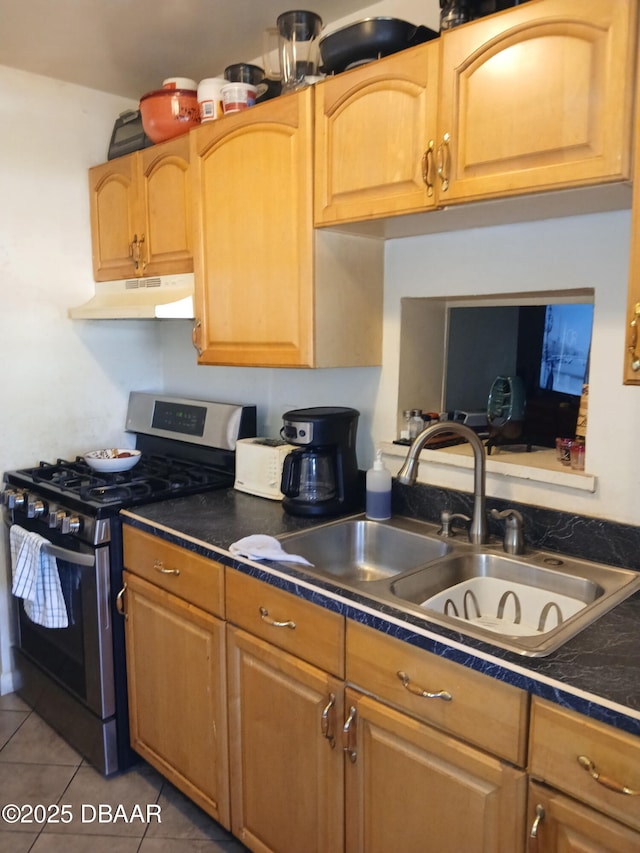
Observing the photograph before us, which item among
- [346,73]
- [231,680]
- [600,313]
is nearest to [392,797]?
[231,680]

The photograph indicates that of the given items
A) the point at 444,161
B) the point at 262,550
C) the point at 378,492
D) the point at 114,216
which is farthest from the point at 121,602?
the point at 444,161

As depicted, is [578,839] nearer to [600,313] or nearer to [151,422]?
[600,313]

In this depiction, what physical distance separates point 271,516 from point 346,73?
48.6 inches

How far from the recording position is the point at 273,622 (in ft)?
5.13

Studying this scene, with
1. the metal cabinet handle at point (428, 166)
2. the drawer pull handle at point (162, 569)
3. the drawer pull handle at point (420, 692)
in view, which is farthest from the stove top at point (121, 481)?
the metal cabinet handle at point (428, 166)

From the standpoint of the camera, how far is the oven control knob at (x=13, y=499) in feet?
7.62

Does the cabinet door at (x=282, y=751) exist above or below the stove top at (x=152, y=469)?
below

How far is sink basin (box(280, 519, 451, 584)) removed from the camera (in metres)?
1.83

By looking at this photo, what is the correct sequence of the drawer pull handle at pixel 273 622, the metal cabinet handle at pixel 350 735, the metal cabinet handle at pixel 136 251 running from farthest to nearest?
the metal cabinet handle at pixel 136 251, the drawer pull handle at pixel 273 622, the metal cabinet handle at pixel 350 735

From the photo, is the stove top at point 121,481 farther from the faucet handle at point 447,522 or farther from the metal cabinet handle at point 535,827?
the metal cabinet handle at point 535,827

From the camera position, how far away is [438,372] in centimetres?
215

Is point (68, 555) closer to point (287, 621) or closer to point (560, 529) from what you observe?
point (287, 621)

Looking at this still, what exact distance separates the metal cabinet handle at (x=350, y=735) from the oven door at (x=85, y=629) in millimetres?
970

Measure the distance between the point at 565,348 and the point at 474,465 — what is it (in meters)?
0.42
